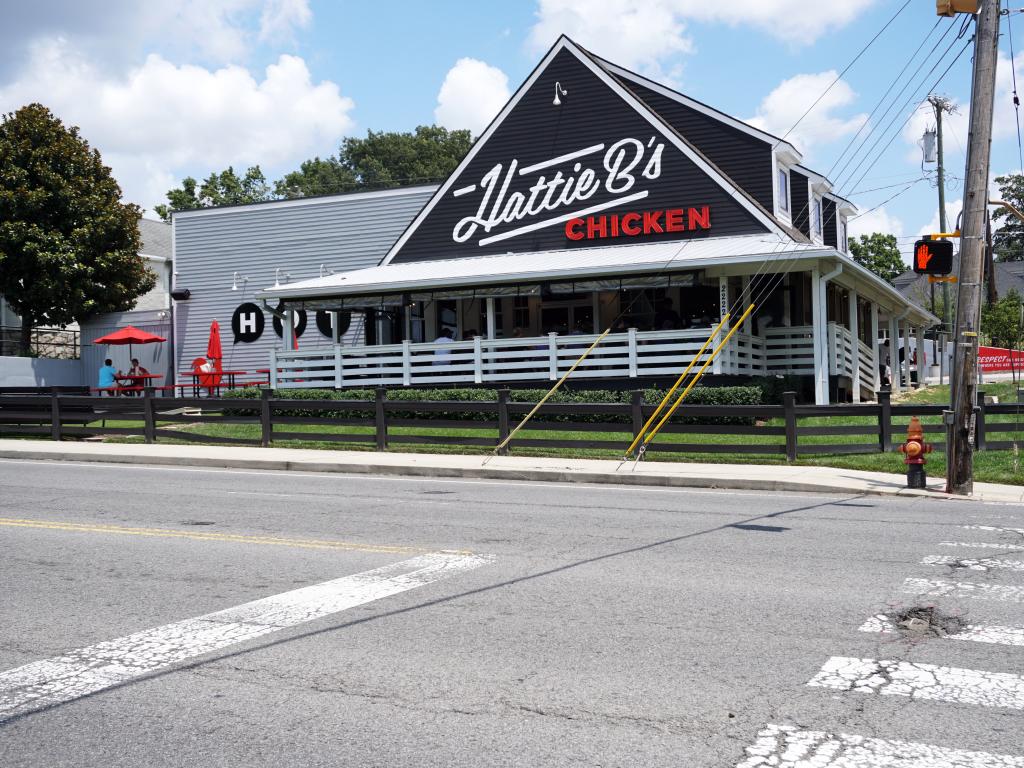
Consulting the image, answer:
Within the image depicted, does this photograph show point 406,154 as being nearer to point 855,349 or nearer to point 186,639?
point 855,349

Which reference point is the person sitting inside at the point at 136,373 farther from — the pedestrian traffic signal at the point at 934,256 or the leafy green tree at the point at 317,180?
the leafy green tree at the point at 317,180

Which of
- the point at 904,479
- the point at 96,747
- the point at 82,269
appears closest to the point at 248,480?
the point at 904,479

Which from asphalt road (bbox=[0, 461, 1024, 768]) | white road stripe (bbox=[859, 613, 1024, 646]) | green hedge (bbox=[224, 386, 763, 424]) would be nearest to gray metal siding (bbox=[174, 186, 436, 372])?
green hedge (bbox=[224, 386, 763, 424])

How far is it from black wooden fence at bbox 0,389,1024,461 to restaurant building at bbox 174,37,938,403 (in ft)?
10.2

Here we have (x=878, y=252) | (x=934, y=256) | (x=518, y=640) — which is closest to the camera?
(x=518, y=640)

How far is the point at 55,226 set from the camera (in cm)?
3725

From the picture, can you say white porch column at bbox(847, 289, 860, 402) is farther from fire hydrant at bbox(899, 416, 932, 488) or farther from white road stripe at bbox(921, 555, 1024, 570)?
white road stripe at bbox(921, 555, 1024, 570)

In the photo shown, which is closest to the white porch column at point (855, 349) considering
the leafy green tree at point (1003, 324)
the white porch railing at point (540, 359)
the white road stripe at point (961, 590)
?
the white porch railing at point (540, 359)

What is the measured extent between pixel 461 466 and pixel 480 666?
36.7 ft

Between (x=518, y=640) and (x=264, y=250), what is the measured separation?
29.7 meters

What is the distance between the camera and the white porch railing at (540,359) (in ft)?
77.4

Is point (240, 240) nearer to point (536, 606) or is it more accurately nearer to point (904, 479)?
point (904, 479)

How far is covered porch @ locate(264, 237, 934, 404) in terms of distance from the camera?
2328 cm

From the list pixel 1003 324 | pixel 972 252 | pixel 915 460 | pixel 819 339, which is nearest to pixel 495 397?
pixel 819 339
